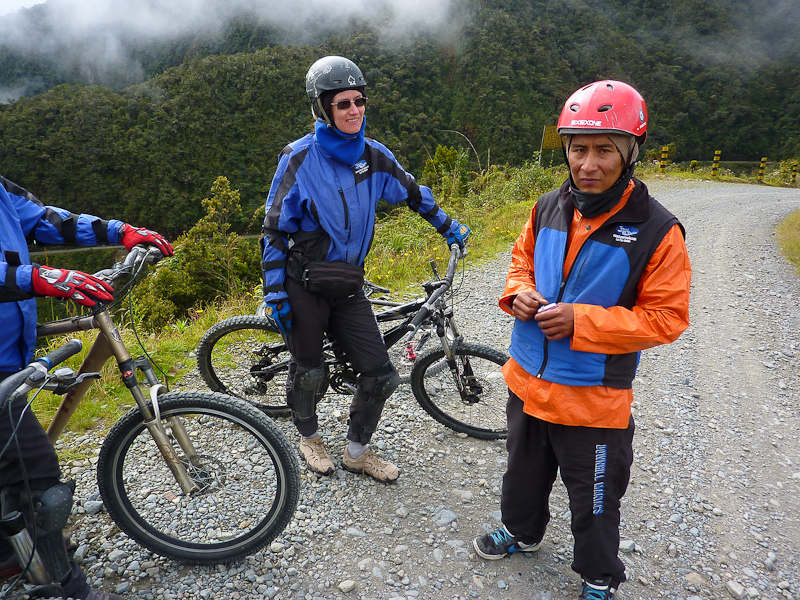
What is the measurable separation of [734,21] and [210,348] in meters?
119

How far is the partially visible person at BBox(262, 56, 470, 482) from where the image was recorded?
2.45 metres

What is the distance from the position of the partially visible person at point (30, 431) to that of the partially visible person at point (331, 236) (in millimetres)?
920

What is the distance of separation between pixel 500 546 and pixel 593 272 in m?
1.52

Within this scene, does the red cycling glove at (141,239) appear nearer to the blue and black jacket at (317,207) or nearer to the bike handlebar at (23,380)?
the blue and black jacket at (317,207)

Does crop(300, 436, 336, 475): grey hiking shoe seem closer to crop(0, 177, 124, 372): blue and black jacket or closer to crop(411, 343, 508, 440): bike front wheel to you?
crop(411, 343, 508, 440): bike front wheel

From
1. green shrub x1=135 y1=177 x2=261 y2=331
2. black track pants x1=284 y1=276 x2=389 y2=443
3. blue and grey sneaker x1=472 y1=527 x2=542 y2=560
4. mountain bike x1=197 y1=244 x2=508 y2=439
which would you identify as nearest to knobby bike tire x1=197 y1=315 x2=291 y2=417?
mountain bike x1=197 y1=244 x2=508 y2=439

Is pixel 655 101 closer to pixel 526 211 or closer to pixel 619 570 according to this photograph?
pixel 526 211

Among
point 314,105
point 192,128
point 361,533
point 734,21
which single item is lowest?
point 361,533

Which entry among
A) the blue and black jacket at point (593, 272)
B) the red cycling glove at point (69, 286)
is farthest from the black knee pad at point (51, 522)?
the blue and black jacket at point (593, 272)

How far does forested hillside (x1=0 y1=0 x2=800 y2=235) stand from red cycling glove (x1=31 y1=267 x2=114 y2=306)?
56032mm

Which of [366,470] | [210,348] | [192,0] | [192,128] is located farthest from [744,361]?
[192,0]

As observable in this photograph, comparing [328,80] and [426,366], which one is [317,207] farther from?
[426,366]

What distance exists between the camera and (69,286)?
5.82 feet

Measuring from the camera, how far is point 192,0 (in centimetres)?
15000
